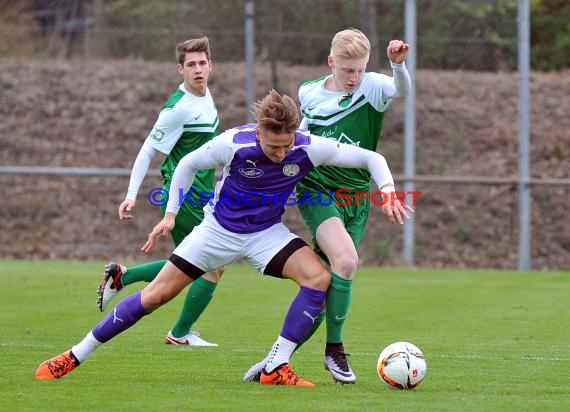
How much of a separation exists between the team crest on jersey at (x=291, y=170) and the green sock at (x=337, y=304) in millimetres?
609

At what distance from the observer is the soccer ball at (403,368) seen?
19.5 feet

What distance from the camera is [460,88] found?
1914cm

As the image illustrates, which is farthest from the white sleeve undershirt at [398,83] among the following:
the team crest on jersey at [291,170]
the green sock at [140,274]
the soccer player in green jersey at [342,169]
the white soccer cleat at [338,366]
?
the green sock at [140,274]

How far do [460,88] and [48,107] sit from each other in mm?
7347

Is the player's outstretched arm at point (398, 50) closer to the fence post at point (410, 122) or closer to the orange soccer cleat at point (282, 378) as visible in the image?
the orange soccer cleat at point (282, 378)

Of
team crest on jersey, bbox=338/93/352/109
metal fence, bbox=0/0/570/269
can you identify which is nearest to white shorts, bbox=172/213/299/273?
team crest on jersey, bbox=338/93/352/109

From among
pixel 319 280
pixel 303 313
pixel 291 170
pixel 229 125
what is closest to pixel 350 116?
pixel 291 170

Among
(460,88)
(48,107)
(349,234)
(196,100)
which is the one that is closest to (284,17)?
(460,88)

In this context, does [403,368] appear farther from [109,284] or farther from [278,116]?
[109,284]

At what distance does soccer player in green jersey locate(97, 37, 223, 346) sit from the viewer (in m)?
8.09

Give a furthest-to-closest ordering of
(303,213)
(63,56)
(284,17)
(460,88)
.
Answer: (63,56) < (460,88) < (284,17) < (303,213)

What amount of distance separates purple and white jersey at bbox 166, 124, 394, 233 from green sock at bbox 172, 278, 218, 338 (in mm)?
2002

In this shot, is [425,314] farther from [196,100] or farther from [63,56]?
[63,56]

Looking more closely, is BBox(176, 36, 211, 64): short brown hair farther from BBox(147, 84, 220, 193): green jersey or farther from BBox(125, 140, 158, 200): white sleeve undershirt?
BBox(125, 140, 158, 200): white sleeve undershirt
